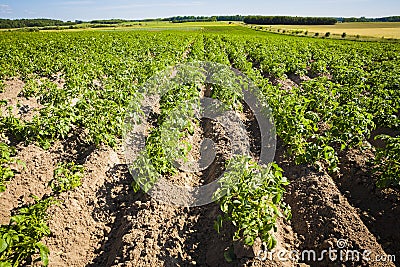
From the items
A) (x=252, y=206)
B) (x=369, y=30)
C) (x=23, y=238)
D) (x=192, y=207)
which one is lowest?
(x=192, y=207)

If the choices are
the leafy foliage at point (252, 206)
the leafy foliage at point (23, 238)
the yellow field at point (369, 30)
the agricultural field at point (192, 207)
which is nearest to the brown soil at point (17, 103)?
the agricultural field at point (192, 207)

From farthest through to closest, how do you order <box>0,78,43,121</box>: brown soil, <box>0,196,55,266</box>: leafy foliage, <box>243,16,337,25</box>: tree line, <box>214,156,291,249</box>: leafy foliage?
<box>243,16,337,25</box>: tree line
<box>0,78,43,121</box>: brown soil
<box>214,156,291,249</box>: leafy foliage
<box>0,196,55,266</box>: leafy foliage

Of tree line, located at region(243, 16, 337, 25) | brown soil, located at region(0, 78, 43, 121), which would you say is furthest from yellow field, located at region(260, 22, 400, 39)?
brown soil, located at region(0, 78, 43, 121)

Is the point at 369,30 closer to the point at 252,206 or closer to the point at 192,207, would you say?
the point at 192,207

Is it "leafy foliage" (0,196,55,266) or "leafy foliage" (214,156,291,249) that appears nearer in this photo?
"leafy foliage" (0,196,55,266)

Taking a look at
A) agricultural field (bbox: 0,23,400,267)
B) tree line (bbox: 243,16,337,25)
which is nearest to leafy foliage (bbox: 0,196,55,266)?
agricultural field (bbox: 0,23,400,267)

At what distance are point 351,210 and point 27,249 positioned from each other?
4926 mm

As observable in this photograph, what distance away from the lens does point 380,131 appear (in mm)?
8203

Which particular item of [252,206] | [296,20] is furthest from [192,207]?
[296,20]

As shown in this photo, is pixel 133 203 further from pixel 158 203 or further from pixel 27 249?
pixel 27 249

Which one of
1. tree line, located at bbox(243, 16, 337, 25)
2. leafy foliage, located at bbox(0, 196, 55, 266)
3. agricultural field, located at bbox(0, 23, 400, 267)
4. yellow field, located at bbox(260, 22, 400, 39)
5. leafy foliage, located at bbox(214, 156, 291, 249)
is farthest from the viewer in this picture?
tree line, located at bbox(243, 16, 337, 25)

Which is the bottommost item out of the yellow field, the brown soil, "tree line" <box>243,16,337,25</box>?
the brown soil

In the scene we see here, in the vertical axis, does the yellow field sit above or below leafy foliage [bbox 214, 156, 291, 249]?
above

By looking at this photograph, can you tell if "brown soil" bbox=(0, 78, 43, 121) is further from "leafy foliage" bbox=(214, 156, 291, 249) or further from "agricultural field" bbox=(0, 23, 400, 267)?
"leafy foliage" bbox=(214, 156, 291, 249)
